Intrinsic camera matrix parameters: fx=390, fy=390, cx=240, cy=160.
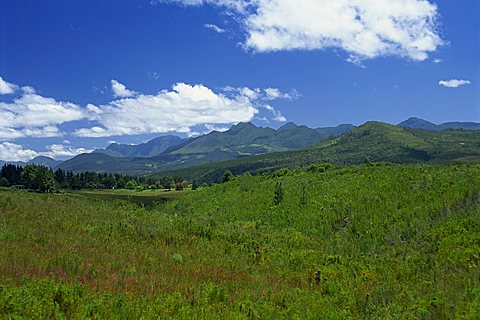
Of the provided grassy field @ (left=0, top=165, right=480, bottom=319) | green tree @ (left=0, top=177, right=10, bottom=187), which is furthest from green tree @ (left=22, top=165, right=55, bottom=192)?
grassy field @ (left=0, top=165, right=480, bottom=319)

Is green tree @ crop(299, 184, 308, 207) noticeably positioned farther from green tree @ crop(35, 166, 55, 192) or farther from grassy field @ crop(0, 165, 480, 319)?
green tree @ crop(35, 166, 55, 192)

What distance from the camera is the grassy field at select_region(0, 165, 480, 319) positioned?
28.8 feet

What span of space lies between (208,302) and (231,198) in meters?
38.0

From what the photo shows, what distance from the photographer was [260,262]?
17234 mm

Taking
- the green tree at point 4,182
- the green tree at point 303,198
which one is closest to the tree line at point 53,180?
the green tree at point 4,182

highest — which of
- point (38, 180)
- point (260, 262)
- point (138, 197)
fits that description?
point (38, 180)

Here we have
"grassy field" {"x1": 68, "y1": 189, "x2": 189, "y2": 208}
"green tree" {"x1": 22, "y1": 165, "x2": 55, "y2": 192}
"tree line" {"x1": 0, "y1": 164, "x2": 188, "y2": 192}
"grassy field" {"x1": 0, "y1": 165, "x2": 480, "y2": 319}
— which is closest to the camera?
"grassy field" {"x1": 0, "y1": 165, "x2": 480, "y2": 319}

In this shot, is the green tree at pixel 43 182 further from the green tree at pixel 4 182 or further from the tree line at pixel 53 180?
the green tree at pixel 4 182

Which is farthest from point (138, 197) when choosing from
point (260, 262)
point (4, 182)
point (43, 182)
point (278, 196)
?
point (260, 262)

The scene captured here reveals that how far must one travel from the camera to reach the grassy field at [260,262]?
8.78 m

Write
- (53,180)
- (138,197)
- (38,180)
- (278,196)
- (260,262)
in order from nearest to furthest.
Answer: (260,262), (278,196), (138,197), (38,180), (53,180)

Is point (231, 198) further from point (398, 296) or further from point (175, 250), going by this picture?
point (398, 296)

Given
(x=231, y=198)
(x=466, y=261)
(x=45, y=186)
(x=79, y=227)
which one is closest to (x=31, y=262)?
(x=79, y=227)

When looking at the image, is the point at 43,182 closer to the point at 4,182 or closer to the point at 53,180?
the point at 53,180
